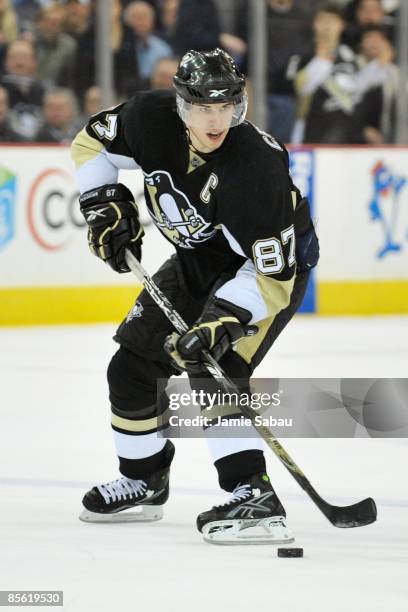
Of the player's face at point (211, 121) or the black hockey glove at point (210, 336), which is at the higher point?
the player's face at point (211, 121)

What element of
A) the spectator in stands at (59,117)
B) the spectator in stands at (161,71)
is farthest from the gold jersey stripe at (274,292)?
the spectator in stands at (161,71)

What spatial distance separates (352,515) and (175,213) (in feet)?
2.52

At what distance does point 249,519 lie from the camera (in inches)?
112

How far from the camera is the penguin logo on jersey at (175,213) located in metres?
2.88

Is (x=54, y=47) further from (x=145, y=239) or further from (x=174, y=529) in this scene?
(x=174, y=529)

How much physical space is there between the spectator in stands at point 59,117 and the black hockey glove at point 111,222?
424cm

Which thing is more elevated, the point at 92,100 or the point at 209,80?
the point at 209,80

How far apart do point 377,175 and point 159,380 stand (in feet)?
16.0

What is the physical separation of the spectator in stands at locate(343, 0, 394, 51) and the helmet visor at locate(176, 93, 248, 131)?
5.68 meters

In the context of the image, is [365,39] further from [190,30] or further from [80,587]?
[80,587]

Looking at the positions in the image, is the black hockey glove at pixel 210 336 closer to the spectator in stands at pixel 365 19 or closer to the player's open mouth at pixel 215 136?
the player's open mouth at pixel 215 136

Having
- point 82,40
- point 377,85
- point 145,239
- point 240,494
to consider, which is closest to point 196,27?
point 82,40

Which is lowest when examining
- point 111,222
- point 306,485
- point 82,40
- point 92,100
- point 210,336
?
point 92,100

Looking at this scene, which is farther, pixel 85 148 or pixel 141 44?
pixel 141 44
